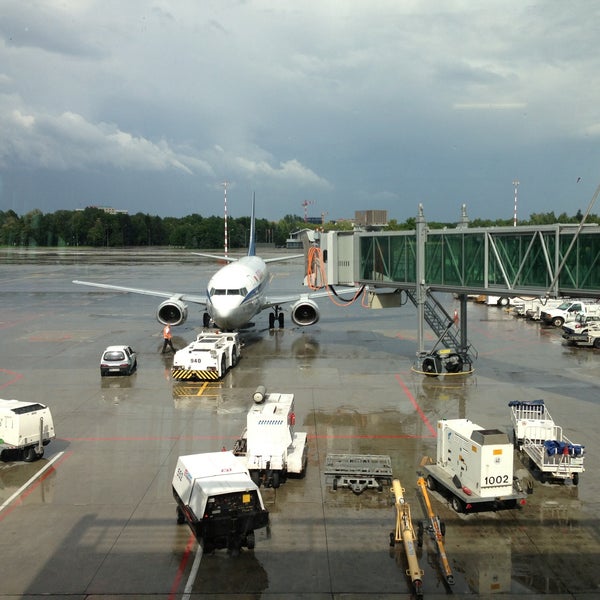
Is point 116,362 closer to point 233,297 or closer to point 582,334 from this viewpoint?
point 233,297

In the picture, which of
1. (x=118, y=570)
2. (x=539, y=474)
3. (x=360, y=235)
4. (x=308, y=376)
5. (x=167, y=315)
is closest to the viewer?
(x=118, y=570)

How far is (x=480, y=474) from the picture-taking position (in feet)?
55.2

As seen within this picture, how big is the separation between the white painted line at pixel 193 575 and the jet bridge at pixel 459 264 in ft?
39.5

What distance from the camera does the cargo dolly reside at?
18625 mm

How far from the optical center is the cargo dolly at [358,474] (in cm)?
1862

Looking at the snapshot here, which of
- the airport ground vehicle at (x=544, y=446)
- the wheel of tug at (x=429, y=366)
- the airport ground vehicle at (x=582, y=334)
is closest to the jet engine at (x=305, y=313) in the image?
the wheel of tug at (x=429, y=366)

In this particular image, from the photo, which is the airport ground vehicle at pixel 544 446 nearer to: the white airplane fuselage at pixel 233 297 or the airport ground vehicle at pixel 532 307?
the white airplane fuselage at pixel 233 297

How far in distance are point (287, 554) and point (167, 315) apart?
31.5 m

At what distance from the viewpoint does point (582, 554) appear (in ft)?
48.7

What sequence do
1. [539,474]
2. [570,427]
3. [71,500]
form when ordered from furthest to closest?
[570,427] < [539,474] < [71,500]

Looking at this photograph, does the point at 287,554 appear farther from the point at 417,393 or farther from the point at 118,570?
the point at 417,393

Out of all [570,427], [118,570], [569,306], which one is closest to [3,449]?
[118,570]

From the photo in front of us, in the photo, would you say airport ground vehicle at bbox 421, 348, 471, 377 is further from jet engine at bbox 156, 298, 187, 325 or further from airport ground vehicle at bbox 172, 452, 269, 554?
airport ground vehicle at bbox 172, 452, 269, 554

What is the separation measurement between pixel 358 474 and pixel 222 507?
5.46 metres
